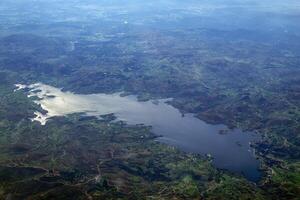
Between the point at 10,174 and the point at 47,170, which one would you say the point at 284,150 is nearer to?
the point at 47,170

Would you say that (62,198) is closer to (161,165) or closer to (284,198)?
(161,165)

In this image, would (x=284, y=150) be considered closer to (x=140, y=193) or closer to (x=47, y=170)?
(x=140, y=193)

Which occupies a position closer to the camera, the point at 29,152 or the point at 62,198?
the point at 62,198

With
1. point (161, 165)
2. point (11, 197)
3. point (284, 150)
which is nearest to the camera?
point (11, 197)

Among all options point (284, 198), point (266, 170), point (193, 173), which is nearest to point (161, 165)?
point (193, 173)

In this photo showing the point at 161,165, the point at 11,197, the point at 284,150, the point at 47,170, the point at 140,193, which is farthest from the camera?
the point at 284,150

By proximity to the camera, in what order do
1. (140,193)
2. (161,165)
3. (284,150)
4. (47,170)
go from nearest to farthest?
(140,193), (47,170), (161,165), (284,150)

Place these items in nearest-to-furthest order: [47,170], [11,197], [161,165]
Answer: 1. [11,197]
2. [47,170]
3. [161,165]

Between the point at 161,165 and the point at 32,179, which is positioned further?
the point at 161,165

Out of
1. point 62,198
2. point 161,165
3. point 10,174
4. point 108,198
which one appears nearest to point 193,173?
point 161,165
